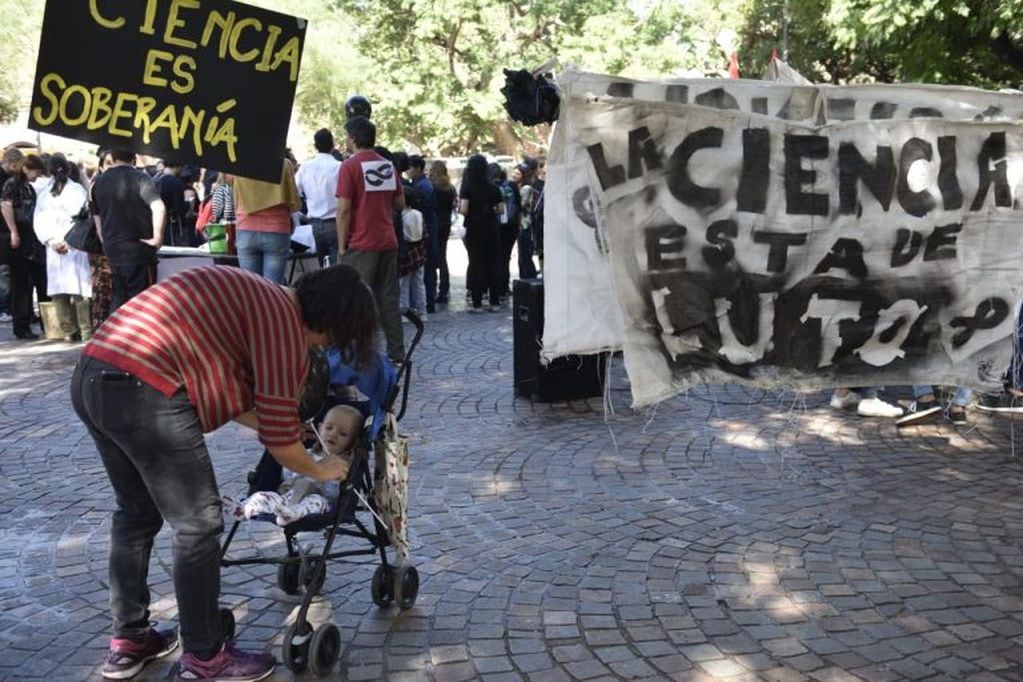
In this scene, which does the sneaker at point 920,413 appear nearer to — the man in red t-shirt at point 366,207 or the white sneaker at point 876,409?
the white sneaker at point 876,409

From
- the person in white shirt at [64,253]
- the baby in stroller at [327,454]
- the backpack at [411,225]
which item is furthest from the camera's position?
the backpack at [411,225]

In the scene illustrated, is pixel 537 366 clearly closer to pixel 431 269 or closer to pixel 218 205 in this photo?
pixel 218 205

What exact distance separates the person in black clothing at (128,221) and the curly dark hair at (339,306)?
5.84 meters

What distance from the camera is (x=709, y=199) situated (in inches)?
135

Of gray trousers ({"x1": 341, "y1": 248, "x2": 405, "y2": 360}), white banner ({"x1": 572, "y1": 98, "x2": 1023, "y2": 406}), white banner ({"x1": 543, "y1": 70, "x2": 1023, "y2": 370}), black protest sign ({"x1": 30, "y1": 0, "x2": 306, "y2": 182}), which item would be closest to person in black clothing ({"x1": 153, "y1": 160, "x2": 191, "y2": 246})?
gray trousers ({"x1": 341, "y1": 248, "x2": 405, "y2": 360})

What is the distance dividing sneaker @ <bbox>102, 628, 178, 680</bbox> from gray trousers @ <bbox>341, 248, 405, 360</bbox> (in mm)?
4667

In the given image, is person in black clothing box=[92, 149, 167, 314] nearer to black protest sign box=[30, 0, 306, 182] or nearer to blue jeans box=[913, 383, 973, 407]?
black protest sign box=[30, 0, 306, 182]

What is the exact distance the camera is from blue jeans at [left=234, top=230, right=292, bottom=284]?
8.36 metres

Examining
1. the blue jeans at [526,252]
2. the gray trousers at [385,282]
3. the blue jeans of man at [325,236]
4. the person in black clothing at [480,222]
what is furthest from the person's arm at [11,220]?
the blue jeans at [526,252]

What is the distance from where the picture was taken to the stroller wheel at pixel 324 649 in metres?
3.82

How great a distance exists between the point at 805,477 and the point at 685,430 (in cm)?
115

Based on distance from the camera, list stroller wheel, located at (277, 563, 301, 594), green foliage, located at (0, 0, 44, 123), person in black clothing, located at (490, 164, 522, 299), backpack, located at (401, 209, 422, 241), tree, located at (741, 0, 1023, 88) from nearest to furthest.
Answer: stroller wheel, located at (277, 563, 301, 594), backpack, located at (401, 209, 422, 241), person in black clothing, located at (490, 164, 522, 299), tree, located at (741, 0, 1023, 88), green foliage, located at (0, 0, 44, 123)

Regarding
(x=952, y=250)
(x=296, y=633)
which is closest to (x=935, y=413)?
(x=952, y=250)

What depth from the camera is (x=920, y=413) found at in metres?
7.26
